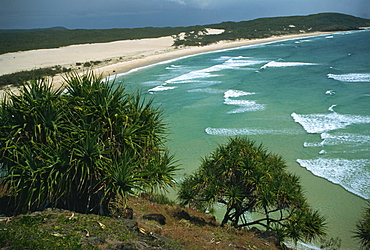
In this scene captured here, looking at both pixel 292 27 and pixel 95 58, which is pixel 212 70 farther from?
pixel 292 27

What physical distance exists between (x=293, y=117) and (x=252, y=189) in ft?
55.5

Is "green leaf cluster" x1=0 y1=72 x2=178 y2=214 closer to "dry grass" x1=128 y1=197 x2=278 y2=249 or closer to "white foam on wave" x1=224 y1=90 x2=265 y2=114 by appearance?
"dry grass" x1=128 y1=197 x2=278 y2=249

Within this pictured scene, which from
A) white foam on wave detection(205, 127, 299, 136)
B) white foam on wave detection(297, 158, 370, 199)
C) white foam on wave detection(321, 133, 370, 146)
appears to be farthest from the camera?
white foam on wave detection(205, 127, 299, 136)

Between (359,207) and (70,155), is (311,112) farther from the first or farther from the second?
(70,155)

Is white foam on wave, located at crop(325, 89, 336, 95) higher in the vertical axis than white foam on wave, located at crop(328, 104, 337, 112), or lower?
higher

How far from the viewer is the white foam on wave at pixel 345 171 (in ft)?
50.2

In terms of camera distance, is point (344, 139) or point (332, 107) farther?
point (332, 107)

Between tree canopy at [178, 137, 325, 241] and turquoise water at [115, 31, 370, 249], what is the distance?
275 cm

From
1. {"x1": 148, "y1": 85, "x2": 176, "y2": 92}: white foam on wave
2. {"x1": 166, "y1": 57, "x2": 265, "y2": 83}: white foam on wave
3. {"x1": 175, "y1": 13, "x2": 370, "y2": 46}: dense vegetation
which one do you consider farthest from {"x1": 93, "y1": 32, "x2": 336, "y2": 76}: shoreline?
{"x1": 175, "y1": 13, "x2": 370, "y2": 46}: dense vegetation

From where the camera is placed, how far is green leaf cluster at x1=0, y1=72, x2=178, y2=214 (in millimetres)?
7926

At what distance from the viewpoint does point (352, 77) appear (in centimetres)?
4194

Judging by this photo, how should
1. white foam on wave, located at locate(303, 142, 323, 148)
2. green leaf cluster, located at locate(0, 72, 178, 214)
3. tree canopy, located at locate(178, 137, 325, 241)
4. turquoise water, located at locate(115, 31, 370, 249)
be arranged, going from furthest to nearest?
white foam on wave, located at locate(303, 142, 323, 148), turquoise water, located at locate(115, 31, 370, 249), tree canopy, located at locate(178, 137, 325, 241), green leaf cluster, located at locate(0, 72, 178, 214)

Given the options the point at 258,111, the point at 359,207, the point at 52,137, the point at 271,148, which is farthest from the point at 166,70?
the point at 52,137

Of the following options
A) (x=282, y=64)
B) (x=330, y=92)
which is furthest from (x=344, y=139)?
(x=282, y=64)
